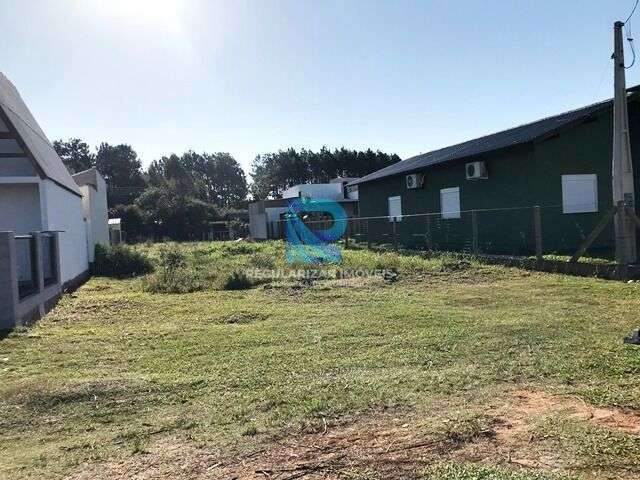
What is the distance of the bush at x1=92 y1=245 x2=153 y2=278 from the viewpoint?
61.3 feet

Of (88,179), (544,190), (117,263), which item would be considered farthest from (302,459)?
(88,179)

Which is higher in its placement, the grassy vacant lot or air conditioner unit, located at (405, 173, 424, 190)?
air conditioner unit, located at (405, 173, 424, 190)

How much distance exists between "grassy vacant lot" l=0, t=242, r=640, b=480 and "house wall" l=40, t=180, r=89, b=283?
13.5 ft

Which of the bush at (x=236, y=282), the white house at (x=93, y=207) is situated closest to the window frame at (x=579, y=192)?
the bush at (x=236, y=282)

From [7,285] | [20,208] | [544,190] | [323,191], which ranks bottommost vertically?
[7,285]

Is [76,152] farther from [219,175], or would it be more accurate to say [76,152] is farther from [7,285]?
[7,285]

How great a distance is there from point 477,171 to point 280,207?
94.6 feet

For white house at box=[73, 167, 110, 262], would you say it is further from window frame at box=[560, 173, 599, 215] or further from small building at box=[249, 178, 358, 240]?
small building at box=[249, 178, 358, 240]

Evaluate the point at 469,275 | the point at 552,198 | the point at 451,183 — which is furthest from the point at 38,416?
the point at 451,183

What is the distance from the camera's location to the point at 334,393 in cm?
452

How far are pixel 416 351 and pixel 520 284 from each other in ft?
19.9

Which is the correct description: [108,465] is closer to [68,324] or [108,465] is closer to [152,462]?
[152,462]

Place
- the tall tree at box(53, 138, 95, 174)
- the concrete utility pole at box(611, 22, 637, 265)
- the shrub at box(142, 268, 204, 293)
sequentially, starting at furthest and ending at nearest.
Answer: the tall tree at box(53, 138, 95, 174), the shrub at box(142, 268, 204, 293), the concrete utility pole at box(611, 22, 637, 265)
